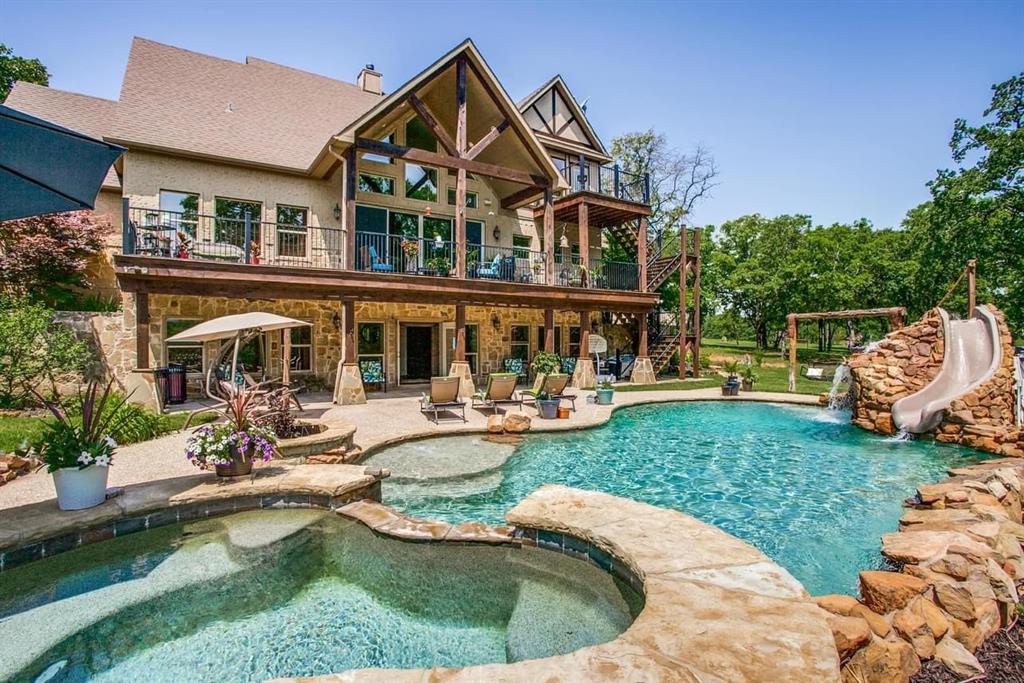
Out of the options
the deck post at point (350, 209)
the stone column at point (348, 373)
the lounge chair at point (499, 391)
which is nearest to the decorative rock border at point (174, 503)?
the lounge chair at point (499, 391)

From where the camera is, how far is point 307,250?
49.0ft

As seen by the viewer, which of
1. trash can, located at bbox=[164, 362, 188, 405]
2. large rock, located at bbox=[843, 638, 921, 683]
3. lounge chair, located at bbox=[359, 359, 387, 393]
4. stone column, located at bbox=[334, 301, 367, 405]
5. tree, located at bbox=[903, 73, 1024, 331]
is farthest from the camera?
tree, located at bbox=[903, 73, 1024, 331]

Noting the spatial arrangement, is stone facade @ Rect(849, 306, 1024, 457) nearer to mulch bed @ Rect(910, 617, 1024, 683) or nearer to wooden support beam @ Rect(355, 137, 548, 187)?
mulch bed @ Rect(910, 617, 1024, 683)

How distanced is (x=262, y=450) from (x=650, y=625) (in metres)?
4.99

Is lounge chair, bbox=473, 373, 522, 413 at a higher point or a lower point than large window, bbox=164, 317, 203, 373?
lower

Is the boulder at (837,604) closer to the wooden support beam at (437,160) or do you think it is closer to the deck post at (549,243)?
the deck post at (549,243)

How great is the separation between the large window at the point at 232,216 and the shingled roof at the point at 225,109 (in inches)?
50.9

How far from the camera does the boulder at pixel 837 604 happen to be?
3117 millimetres

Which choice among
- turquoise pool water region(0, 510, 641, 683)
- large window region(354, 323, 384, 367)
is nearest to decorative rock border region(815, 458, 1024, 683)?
turquoise pool water region(0, 510, 641, 683)

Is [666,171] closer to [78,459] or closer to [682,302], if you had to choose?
[682,302]

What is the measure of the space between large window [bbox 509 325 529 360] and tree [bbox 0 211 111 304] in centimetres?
1334

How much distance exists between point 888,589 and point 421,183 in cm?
1670


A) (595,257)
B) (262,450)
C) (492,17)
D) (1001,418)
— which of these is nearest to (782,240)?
(595,257)

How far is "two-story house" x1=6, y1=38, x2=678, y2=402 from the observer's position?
1280 cm
